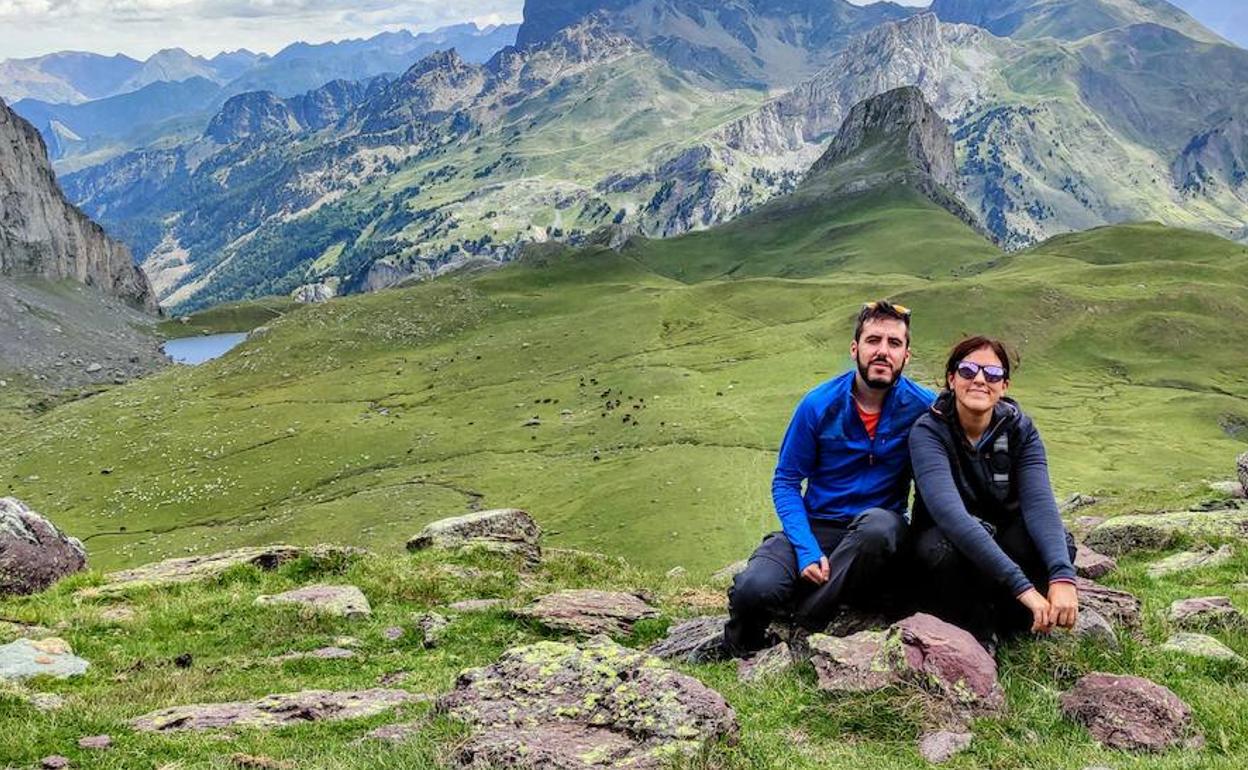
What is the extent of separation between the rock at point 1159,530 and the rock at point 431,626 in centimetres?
2089

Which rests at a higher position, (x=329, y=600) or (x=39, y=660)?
(x=39, y=660)

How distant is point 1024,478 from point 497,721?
861 cm

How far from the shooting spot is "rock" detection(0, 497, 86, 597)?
74.2ft

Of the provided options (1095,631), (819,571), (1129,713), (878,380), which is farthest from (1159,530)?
(1129,713)

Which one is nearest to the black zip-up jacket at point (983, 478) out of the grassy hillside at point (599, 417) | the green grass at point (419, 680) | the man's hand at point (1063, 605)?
the man's hand at point (1063, 605)

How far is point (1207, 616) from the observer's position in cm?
1505

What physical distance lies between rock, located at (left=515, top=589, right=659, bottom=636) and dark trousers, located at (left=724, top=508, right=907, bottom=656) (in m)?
4.24

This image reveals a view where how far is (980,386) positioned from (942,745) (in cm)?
525

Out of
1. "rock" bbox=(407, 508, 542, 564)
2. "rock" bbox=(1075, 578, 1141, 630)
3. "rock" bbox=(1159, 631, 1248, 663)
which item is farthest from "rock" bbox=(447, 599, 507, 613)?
"rock" bbox=(1159, 631, 1248, 663)

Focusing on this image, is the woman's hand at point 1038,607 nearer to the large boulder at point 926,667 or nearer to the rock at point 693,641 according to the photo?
the large boulder at point 926,667

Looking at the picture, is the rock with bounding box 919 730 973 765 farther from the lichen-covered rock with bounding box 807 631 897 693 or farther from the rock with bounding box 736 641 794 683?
the rock with bounding box 736 641 794 683

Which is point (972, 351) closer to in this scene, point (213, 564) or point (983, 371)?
point (983, 371)

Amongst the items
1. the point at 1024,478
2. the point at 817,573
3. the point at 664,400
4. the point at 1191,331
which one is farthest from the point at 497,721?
the point at 1191,331

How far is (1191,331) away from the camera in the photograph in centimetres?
15325
